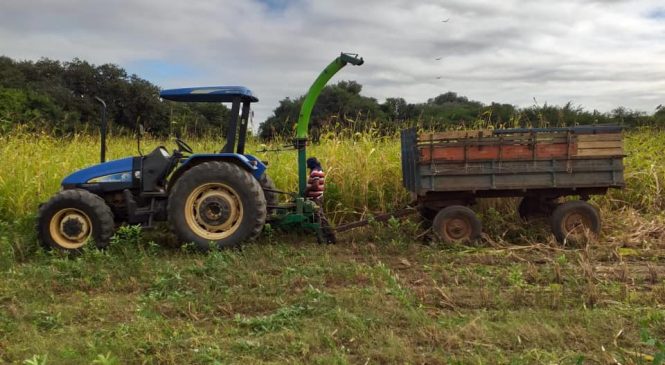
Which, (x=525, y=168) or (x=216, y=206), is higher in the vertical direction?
(x=525, y=168)

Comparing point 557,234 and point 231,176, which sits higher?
point 231,176

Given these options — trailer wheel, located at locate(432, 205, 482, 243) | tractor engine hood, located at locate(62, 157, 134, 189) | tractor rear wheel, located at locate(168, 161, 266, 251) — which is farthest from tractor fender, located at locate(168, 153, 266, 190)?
trailer wheel, located at locate(432, 205, 482, 243)

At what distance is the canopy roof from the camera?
5723 mm

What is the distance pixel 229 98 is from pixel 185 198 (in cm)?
120

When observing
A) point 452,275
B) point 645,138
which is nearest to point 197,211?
point 452,275

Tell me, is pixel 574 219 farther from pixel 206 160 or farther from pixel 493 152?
pixel 206 160

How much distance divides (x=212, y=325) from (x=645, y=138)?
8.45 metres

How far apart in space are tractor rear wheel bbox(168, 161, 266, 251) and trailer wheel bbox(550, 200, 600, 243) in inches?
128

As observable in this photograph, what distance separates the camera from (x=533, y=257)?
5.44 m

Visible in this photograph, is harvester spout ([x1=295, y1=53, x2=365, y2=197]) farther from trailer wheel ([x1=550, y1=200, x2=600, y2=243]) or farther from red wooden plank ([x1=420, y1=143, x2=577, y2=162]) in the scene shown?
trailer wheel ([x1=550, y1=200, x2=600, y2=243])

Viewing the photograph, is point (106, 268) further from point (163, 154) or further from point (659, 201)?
point (659, 201)

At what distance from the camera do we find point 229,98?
5.93 metres

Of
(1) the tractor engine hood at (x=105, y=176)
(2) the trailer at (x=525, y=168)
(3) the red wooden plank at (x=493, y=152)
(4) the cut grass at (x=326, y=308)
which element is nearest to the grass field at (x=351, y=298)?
(4) the cut grass at (x=326, y=308)

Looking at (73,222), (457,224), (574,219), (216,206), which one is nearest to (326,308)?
(216,206)
